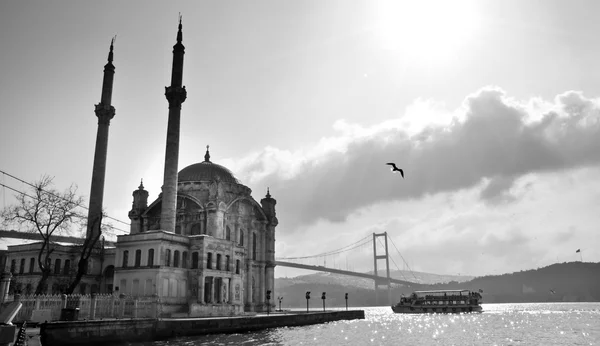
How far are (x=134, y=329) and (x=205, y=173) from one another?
29417 mm

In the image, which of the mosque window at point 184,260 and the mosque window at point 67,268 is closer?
the mosque window at point 184,260

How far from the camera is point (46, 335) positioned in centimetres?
2481

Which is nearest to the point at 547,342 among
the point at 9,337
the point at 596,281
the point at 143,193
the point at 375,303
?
the point at 9,337

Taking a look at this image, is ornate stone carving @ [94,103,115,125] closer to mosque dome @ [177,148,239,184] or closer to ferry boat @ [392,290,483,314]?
mosque dome @ [177,148,239,184]

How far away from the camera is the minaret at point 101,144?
49.6 m

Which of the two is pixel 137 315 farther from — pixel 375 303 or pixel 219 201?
pixel 375 303

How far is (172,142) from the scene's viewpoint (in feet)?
152

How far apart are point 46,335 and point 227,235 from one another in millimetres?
31813

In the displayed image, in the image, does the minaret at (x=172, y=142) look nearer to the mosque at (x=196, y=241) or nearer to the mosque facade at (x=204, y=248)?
the mosque at (x=196, y=241)

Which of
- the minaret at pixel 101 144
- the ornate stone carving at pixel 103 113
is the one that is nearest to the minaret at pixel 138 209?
the minaret at pixel 101 144

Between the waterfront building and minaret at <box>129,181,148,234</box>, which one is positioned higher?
minaret at <box>129,181,148,234</box>

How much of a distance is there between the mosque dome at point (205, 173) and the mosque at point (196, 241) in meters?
0.11

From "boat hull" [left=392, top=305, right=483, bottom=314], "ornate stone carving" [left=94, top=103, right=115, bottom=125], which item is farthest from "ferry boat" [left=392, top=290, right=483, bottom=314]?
"ornate stone carving" [left=94, top=103, right=115, bottom=125]

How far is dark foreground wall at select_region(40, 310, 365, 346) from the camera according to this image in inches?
1001
